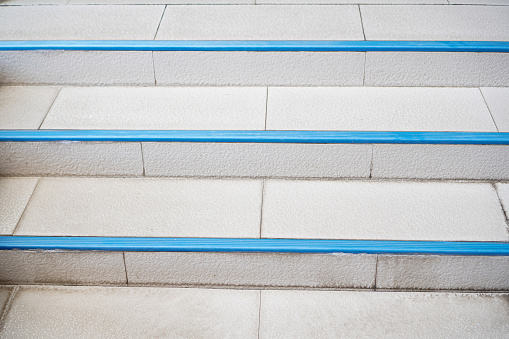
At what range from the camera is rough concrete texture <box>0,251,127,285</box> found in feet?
5.42

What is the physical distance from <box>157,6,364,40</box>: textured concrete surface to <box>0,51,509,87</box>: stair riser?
0.35 feet

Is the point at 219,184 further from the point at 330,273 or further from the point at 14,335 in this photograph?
the point at 14,335

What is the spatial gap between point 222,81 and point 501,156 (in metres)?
1.01

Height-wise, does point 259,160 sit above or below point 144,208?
above

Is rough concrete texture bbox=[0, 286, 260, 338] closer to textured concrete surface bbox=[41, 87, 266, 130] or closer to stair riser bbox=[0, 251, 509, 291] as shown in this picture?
stair riser bbox=[0, 251, 509, 291]

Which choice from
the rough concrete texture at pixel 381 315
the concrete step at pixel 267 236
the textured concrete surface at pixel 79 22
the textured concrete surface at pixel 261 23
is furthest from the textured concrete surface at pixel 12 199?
the rough concrete texture at pixel 381 315

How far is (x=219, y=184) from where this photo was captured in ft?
5.88

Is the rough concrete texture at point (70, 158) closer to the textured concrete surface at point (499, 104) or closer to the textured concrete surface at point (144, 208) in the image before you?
the textured concrete surface at point (144, 208)

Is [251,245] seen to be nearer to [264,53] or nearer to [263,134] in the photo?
[263,134]

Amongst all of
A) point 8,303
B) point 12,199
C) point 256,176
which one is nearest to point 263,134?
point 256,176

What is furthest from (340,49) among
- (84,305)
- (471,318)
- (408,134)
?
(84,305)

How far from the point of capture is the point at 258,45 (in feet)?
6.22

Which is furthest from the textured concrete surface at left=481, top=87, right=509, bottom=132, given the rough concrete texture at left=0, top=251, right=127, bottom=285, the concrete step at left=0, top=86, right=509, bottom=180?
the rough concrete texture at left=0, top=251, right=127, bottom=285

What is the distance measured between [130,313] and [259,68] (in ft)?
3.18
